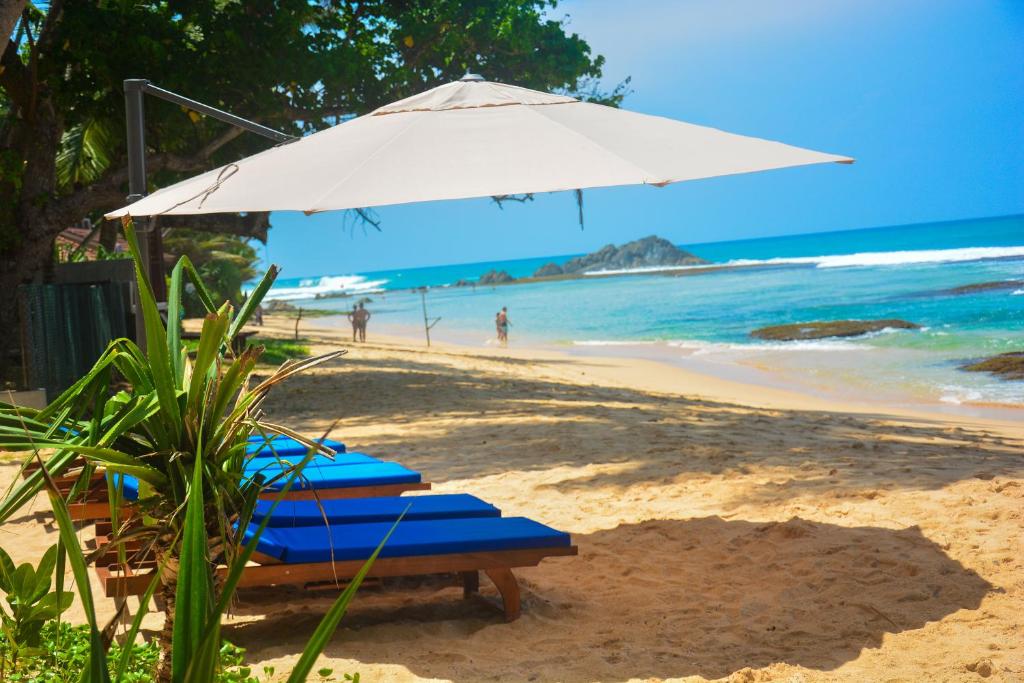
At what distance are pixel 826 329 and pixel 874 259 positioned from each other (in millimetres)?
38695

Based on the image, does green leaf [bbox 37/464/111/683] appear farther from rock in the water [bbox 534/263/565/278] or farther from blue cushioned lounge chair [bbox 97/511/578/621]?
rock in the water [bbox 534/263/565/278]

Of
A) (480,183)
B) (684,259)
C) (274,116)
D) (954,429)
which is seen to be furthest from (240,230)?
(684,259)

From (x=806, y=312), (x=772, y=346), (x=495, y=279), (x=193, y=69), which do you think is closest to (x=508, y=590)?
(x=193, y=69)

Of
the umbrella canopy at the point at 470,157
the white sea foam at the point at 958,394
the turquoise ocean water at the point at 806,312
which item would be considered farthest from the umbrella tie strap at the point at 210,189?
the turquoise ocean water at the point at 806,312

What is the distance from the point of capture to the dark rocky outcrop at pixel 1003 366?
14.6 meters

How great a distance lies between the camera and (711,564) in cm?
440

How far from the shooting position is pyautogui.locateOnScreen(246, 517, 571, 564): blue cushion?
133 inches

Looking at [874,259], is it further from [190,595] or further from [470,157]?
[190,595]

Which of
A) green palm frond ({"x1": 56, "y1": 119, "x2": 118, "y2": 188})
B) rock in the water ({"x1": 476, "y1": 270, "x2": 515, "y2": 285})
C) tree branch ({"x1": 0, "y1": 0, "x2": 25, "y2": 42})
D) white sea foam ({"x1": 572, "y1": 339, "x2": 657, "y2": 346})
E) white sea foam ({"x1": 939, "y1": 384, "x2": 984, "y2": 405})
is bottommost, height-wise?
white sea foam ({"x1": 939, "y1": 384, "x2": 984, "y2": 405})

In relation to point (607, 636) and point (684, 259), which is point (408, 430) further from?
point (684, 259)

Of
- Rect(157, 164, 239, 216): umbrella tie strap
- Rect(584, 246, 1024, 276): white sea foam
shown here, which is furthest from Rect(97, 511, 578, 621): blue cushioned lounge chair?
Rect(584, 246, 1024, 276): white sea foam

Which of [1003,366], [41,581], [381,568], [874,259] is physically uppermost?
[874,259]

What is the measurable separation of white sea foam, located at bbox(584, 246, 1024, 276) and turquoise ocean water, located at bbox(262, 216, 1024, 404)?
0.22 meters

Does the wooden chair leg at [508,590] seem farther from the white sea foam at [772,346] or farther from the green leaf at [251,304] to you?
the white sea foam at [772,346]
